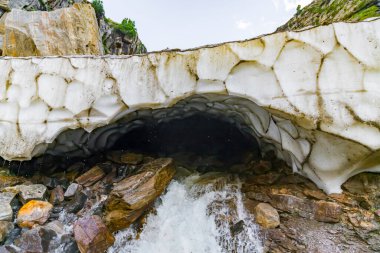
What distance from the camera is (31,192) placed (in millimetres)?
4445

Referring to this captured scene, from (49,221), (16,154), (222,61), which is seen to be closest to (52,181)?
(16,154)

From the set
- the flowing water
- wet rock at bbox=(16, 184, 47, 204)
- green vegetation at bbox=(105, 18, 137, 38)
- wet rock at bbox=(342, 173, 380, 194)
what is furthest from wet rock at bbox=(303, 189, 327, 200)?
green vegetation at bbox=(105, 18, 137, 38)

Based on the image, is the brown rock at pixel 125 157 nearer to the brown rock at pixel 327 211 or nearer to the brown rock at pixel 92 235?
the brown rock at pixel 92 235

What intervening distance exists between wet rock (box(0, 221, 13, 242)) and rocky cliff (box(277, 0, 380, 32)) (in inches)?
196

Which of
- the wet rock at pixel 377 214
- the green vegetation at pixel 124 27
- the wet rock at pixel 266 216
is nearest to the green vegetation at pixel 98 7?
the green vegetation at pixel 124 27

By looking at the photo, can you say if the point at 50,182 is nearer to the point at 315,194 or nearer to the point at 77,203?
the point at 77,203

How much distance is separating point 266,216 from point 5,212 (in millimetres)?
3668

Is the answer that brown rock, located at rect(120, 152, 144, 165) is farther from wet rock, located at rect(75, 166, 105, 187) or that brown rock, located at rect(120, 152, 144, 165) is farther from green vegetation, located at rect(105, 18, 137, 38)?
green vegetation, located at rect(105, 18, 137, 38)

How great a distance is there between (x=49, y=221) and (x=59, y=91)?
6.60ft

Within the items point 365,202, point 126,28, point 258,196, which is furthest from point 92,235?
point 126,28

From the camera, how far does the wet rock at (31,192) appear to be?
4.32 meters

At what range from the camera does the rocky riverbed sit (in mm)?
3600

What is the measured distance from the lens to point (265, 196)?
14.5 feet

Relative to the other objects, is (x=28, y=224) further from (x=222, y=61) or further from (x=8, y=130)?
(x=222, y=61)
